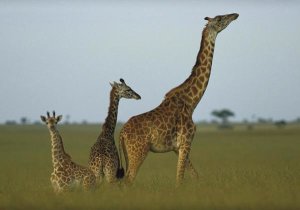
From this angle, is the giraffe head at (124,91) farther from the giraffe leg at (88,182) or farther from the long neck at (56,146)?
the giraffe leg at (88,182)

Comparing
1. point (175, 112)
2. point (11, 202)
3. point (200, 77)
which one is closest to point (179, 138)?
point (175, 112)

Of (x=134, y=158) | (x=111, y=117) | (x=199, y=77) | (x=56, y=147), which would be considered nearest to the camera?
(x=56, y=147)

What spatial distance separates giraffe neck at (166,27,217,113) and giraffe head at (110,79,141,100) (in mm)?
578

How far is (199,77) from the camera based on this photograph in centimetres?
1382

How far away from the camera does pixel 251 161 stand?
28891mm

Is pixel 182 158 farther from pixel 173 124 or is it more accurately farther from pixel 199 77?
pixel 199 77

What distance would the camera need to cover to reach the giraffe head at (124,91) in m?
13.5

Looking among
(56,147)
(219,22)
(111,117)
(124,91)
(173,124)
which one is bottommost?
(56,147)

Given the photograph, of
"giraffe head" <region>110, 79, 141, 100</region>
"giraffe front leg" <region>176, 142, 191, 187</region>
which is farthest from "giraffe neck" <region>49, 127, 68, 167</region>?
"giraffe front leg" <region>176, 142, 191, 187</region>

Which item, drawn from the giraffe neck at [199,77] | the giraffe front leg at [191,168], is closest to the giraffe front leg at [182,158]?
the giraffe front leg at [191,168]

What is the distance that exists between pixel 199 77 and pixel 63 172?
3.28 m

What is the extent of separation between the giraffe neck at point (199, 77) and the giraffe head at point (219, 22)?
0.10 meters

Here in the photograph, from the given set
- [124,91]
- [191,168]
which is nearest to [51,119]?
[124,91]

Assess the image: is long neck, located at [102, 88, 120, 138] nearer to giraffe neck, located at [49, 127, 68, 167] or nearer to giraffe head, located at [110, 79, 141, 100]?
giraffe head, located at [110, 79, 141, 100]
